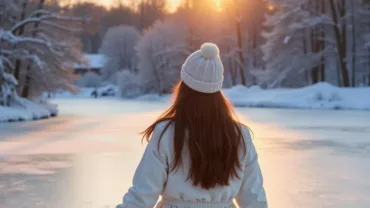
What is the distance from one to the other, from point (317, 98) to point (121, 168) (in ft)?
75.8

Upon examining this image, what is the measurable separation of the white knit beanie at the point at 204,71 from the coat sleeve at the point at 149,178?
0.80 ft

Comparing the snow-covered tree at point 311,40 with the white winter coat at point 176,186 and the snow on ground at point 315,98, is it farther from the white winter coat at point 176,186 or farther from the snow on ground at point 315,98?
the white winter coat at point 176,186

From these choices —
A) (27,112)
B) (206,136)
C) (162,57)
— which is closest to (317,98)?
(27,112)

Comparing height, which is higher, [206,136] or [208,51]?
[208,51]

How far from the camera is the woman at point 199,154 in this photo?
2164 mm

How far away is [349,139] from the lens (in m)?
12.2

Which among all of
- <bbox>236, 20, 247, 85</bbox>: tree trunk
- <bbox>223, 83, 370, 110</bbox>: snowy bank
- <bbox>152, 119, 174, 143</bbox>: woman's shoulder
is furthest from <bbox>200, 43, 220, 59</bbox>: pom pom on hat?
<bbox>236, 20, 247, 85</bbox>: tree trunk

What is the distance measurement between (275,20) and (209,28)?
39.3ft

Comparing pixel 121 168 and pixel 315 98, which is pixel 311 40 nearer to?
pixel 315 98

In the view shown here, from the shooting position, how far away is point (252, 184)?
2293mm

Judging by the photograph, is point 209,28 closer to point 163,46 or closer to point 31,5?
point 163,46

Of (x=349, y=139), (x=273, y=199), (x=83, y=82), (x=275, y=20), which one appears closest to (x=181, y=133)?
(x=273, y=199)

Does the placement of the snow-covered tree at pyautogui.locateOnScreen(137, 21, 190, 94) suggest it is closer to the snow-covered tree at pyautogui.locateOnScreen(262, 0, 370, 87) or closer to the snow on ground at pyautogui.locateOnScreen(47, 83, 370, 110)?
the snow-covered tree at pyautogui.locateOnScreen(262, 0, 370, 87)

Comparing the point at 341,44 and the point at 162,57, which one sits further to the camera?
the point at 162,57
